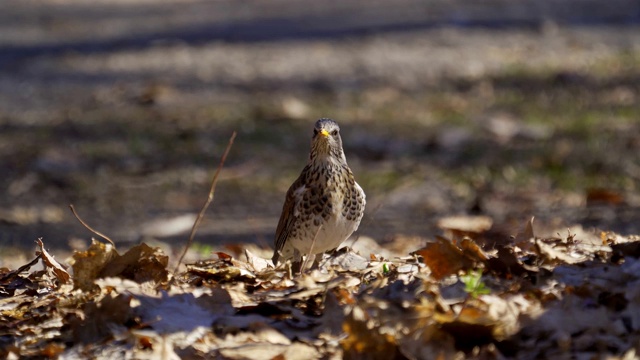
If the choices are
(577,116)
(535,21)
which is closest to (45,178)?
(577,116)

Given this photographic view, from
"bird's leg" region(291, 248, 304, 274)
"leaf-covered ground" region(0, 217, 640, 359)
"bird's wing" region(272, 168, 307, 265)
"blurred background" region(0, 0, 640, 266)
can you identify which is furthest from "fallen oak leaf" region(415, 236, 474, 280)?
"blurred background" region(0, 0, 640, 266)

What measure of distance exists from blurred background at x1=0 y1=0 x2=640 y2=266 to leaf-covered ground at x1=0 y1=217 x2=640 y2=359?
2.53 metres

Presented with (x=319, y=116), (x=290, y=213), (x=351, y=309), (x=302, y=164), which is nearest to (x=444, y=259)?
(x=351, y=309)

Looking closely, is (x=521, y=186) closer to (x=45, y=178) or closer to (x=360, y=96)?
(x=360, y=96)

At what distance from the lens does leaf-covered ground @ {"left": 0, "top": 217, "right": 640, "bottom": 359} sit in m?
3.89

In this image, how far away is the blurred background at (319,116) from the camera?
9172 millimetres

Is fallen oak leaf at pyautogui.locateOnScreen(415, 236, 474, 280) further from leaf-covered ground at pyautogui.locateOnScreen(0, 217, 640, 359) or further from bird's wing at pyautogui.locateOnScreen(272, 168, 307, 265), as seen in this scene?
bird's wing at pyautogui.locateOnScreen(272, 168, 307, 265)

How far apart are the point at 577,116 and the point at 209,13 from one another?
28.5 feet

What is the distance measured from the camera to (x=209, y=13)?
18.6 meters

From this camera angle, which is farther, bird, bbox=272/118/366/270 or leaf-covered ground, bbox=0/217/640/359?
bird, bbox=272/118/366/270

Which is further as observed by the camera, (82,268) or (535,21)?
(535,21)

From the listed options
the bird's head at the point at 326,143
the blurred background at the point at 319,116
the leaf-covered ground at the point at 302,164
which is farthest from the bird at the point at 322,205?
the blurred background at the point at 319,116

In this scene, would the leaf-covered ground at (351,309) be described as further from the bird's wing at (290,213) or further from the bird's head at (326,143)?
the bird's head at (326,143)

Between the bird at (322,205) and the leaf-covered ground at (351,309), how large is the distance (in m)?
0.58
